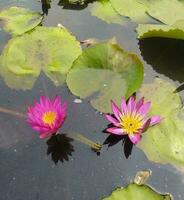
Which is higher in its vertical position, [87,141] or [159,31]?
[159,31]

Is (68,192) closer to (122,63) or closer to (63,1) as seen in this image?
(122,63)

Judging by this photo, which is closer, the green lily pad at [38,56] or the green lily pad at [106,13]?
the green lily pad at [38,56]

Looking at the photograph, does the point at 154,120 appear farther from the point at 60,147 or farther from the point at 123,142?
the point at 60,147

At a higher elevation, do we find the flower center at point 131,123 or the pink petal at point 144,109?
the pink petal at point 144,109

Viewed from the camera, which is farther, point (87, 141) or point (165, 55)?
point (165, 55)

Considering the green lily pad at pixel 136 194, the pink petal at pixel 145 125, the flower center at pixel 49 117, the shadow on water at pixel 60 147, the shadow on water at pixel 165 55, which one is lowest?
the shadow on water at pixel 60 147

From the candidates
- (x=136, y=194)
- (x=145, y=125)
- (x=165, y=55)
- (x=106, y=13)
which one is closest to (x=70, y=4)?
(x=106, y=13)

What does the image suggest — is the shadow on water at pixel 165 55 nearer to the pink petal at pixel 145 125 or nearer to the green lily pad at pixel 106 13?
the green lily pad at pixel 106 13

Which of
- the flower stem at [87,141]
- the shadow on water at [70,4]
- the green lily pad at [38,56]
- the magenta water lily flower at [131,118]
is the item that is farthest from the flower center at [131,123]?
the shadow on water at [70,4]

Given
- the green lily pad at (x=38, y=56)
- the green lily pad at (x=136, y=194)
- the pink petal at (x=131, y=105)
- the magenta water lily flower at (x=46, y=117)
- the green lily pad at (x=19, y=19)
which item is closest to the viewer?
the green lily pad at (x=136, y=194)
